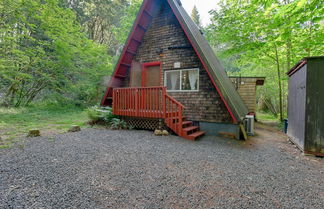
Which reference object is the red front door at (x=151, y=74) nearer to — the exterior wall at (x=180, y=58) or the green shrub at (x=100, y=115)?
the exterior wall at (x=180, y=58)

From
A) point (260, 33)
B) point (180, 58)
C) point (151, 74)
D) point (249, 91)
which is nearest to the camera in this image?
point (180, 58)

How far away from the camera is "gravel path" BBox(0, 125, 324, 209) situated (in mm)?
1927

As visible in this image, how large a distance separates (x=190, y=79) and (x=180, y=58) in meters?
1.00

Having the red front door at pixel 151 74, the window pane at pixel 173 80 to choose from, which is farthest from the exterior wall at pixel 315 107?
the red front door at pixel 151 74

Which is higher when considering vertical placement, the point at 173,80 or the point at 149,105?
the point at 173,80

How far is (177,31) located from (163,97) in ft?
10.4

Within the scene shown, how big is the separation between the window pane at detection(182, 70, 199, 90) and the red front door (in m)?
1.22

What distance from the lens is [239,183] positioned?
2455mm

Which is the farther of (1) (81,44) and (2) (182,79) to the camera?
(1) (81,44)

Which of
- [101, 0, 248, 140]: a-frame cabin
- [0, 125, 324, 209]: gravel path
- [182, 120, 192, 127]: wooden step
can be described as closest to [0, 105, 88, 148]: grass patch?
[0, 125, 324, 209]: gravel path

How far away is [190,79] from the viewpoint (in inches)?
254

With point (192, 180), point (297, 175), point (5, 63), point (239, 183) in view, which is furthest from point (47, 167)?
point (5, 63)

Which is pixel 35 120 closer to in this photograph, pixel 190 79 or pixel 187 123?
pixel 187 123

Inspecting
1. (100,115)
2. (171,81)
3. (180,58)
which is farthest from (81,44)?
(180,58)
